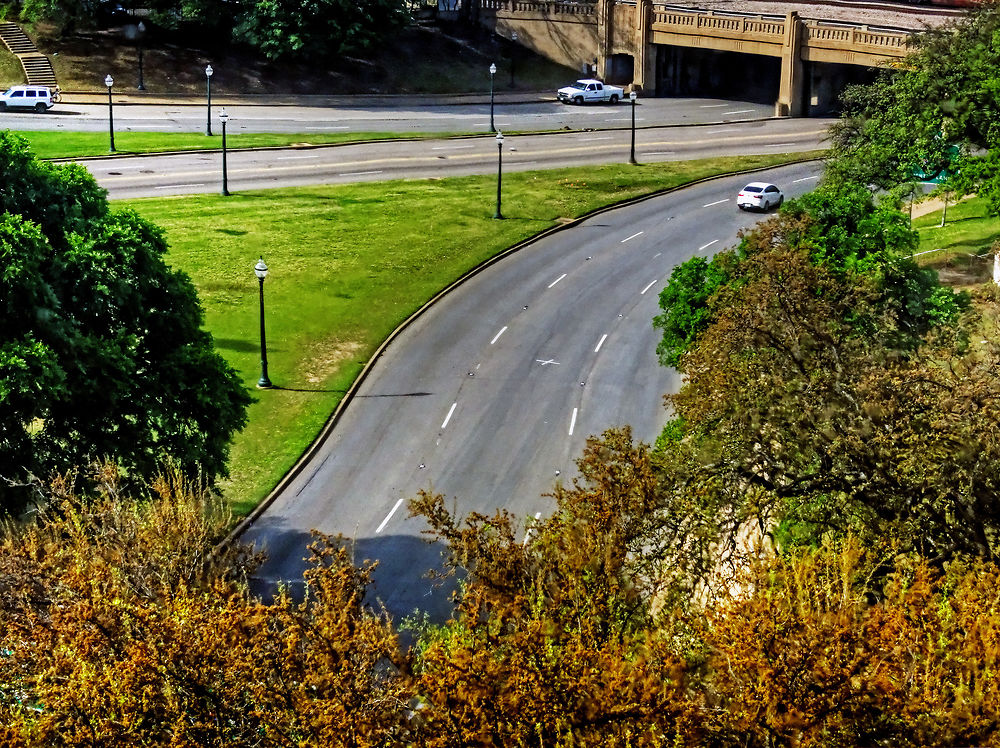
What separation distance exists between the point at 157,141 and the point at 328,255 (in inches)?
772

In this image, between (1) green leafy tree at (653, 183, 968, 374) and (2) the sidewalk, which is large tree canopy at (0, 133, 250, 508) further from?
(2) the sidewalk

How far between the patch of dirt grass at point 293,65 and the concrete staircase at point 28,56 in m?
0.58

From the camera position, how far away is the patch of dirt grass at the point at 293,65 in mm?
82312

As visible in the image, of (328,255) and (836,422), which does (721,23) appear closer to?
(328,255)

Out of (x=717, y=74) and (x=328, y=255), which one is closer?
(x=328, y=255)

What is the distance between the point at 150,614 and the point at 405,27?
75.8 meters

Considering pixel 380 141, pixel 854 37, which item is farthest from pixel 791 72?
pixel 380 141

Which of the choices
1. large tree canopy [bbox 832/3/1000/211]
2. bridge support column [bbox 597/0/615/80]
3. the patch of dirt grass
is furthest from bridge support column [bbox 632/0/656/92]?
large tree canopy [bbox 832/3/1000/211]

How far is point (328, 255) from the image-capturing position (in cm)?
5500

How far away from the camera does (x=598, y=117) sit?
275 ft

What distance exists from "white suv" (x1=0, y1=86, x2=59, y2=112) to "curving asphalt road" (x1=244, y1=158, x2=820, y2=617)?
3277 cm

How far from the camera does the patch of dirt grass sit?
82.3 metres

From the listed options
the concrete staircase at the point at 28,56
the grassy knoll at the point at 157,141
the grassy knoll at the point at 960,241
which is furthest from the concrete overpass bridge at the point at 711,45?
the concrete staircase at the point at 28,56

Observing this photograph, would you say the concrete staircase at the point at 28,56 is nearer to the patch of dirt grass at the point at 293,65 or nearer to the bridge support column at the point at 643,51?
the patch of dirt grass at the point at 293,65
